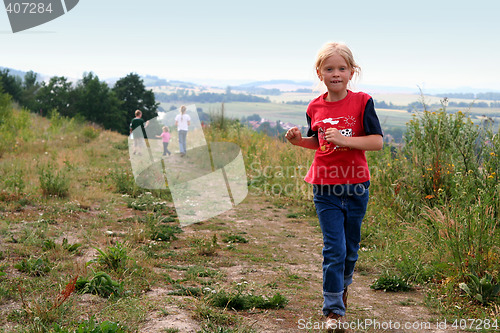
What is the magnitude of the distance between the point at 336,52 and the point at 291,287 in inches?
78.1

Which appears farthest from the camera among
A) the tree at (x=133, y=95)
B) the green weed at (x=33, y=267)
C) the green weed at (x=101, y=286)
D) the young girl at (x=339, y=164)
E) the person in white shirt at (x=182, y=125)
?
the tree at (x=133, y=95)

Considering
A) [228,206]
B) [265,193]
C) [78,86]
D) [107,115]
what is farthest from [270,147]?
[78,86]

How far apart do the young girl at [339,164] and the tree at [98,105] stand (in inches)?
1782

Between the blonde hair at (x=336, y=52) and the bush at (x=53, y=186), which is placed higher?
the blonde hair at (x=336, y=52)

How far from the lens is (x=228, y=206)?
26.5 ft

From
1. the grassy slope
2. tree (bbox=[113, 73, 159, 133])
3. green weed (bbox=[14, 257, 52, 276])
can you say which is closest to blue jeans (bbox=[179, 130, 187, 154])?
the grassy slope

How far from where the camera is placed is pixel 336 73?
3.14 metres

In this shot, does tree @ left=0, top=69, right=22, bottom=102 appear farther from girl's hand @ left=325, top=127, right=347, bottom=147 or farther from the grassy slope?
girl's hand @ left=325, top=127, right=347, bottom=147

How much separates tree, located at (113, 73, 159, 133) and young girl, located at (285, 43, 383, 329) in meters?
48.9

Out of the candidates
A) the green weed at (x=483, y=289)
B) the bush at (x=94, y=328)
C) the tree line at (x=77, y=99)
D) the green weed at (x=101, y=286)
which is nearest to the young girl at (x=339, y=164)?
the green weed at (x=483, y=289)

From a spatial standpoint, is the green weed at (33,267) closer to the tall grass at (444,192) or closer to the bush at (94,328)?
the bush at (94,328)

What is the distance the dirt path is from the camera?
3.13m

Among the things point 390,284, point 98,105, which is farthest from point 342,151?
point 98,105

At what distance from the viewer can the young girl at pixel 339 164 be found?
309 cm
